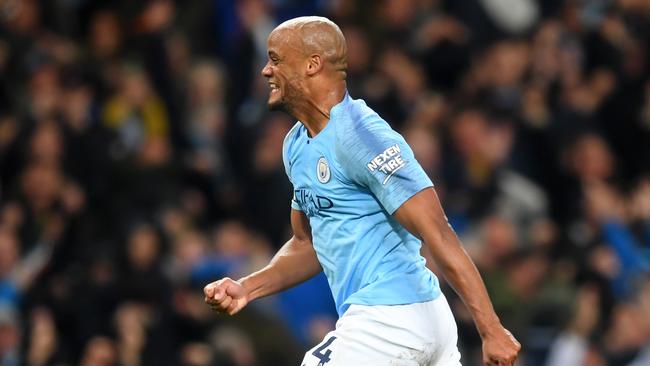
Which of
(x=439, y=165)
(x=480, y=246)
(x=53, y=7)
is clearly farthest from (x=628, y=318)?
(x=53, y=7)

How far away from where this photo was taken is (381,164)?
4.96 meters

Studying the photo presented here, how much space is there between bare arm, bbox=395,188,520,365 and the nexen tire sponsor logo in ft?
0.38

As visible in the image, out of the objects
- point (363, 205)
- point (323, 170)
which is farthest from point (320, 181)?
point (363, 205)

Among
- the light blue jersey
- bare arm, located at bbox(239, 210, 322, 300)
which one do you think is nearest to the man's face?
the light blue jersey

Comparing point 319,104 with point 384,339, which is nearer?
point 384,339

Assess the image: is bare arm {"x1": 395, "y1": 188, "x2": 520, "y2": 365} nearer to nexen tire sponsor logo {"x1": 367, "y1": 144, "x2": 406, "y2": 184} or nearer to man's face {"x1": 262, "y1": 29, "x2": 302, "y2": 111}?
nexen tire sponsor logo {"x1": 367, "y1": 144, "x2": 406, "y2": 184}

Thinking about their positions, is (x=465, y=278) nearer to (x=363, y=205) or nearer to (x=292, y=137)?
(x=363, y=205)

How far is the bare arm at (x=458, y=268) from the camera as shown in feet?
15.6

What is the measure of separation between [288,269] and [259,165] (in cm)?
555

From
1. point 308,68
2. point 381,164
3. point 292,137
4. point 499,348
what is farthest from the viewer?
point 292,137

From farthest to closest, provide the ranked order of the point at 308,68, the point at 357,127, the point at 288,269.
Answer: the point at 288,269, the point at 308,68, the point at 357,127

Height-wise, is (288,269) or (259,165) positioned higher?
(288,269)

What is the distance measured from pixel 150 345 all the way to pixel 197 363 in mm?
319

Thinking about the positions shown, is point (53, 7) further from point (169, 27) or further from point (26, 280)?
point (26, 280)
